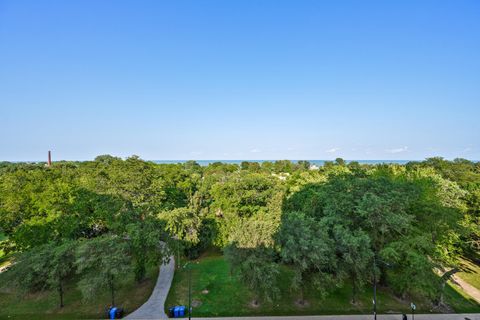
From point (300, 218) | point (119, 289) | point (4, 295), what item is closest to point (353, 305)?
point (300, 218)

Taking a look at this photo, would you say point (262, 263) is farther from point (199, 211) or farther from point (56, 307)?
point (56, 307)

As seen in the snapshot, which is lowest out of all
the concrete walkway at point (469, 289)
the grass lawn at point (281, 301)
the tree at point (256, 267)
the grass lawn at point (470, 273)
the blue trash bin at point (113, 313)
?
the grass lawn at point (470, 273)

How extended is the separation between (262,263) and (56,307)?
18321mm

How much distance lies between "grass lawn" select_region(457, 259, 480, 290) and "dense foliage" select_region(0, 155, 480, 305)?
2378 mm

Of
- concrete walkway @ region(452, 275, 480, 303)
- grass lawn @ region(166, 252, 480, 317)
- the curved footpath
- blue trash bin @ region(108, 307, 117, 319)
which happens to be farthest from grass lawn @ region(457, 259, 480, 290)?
blue trash bin @ region(108, 307, 117, 319)

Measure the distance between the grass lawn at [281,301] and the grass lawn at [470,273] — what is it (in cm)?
409

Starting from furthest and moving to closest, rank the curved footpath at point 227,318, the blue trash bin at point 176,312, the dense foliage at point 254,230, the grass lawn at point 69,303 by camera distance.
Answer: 1. the grass lawn at point 69,303
2. the blue trash bin at point 176,312
3. the curved footpath at point 227,318
4. the dense foliage at point 254,230

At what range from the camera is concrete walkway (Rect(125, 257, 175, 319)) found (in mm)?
18002

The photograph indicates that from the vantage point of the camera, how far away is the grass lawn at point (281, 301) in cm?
1844

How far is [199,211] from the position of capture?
1116 inches

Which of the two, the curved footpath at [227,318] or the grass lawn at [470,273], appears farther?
the grass lawn at [470,273]

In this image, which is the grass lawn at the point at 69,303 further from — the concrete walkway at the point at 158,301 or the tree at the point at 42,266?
the tree at the point at 42,266

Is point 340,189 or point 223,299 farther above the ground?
point 340,189

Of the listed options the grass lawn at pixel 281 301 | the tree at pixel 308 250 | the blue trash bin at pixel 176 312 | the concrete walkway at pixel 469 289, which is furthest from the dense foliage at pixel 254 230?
the blue trash bin at pixel 176 312
